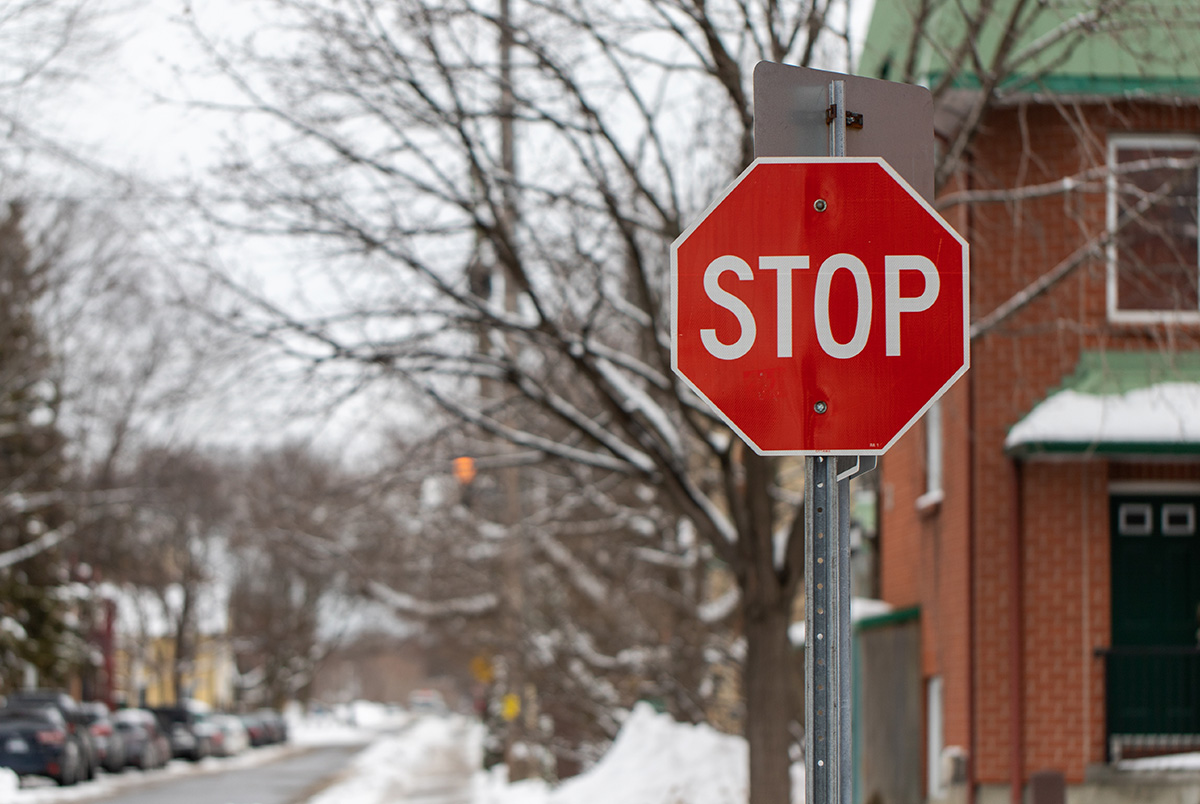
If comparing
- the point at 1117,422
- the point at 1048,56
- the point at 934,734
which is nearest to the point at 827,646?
the point at 1117,422

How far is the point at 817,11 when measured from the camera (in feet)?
32.1

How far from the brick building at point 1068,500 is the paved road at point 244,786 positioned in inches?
597

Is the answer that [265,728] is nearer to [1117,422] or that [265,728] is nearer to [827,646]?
[1117,422]

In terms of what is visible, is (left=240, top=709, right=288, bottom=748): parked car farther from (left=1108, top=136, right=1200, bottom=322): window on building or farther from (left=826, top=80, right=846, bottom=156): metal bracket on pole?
(left=826, top=80, right=846, bottom=156): metal bracket on pole

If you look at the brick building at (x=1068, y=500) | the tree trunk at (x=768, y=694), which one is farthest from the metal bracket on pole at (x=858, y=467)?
the brick building at (x=1068, y=500)

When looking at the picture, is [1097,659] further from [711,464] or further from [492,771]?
[492,771]

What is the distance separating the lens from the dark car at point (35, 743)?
25.3m

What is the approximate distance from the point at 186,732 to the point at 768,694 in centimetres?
3400

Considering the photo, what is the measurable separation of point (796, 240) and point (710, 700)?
15081 mm

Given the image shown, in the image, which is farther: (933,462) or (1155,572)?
(933,462)

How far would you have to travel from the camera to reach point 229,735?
4584cm

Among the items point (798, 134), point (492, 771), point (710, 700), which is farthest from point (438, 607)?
point (798, 134)

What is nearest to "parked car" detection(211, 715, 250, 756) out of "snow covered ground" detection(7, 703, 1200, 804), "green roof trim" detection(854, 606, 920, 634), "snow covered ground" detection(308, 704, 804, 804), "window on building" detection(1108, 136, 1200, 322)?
"snow covered ground" detection(7, 703, 1200, 804)

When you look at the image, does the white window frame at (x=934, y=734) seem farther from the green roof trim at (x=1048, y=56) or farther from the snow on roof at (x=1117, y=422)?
the green roof trim at (x=1048, y=56)
